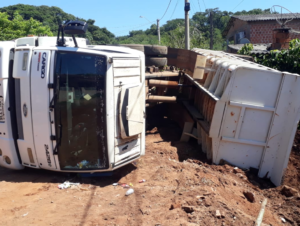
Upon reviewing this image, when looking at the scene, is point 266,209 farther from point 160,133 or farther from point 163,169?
point 160,133

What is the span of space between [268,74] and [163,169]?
2.53m

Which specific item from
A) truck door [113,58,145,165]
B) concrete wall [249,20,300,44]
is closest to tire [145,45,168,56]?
truck door [113,58,145,165]

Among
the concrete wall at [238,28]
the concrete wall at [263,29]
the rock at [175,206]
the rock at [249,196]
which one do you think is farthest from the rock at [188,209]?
the concrete wall at [238,28]

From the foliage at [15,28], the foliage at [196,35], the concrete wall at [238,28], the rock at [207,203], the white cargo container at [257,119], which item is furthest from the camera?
the concrete wall at [238,28]

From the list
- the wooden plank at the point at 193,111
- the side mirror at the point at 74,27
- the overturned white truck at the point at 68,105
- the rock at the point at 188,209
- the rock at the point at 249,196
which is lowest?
the rock at the point at 249,196

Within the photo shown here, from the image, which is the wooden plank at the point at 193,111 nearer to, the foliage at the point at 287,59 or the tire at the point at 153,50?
the tire at the point at 153,50

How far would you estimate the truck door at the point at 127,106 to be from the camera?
15.0 feet

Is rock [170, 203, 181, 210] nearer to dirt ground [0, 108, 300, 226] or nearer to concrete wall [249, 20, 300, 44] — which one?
dirt ground [0, 108, 300, 226]

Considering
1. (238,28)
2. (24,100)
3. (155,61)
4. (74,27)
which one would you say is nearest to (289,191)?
(74,27)

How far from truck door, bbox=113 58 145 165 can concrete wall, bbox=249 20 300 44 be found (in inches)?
979

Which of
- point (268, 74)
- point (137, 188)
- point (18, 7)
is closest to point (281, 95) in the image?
point (268, 74)

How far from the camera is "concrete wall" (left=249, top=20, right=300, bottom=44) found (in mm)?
26375

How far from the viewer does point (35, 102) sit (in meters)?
4.45

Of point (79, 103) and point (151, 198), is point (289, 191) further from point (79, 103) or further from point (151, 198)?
point (79, 103)
